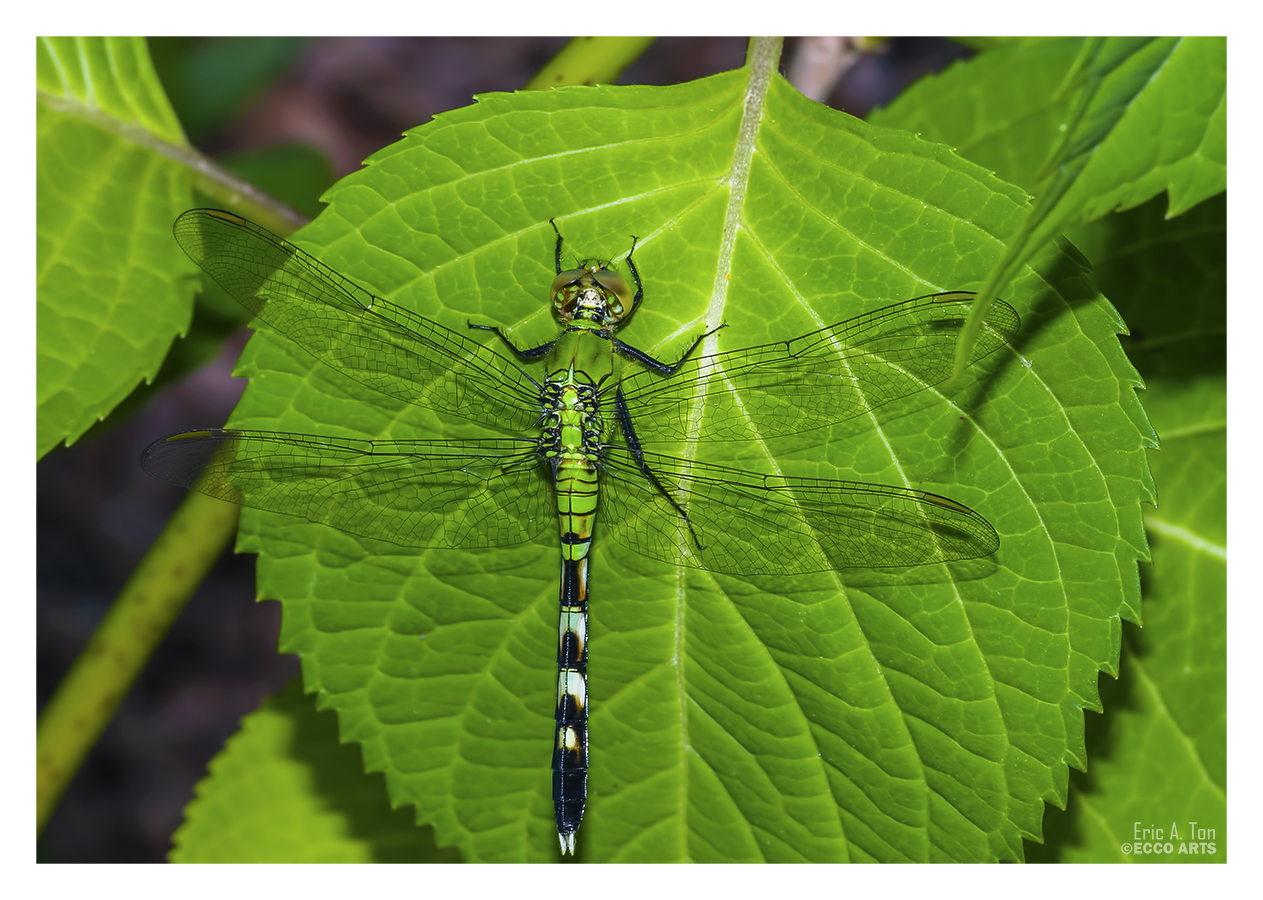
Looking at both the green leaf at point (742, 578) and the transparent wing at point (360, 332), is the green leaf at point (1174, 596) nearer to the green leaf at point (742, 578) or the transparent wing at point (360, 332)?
the green leaf at point (742, 578)

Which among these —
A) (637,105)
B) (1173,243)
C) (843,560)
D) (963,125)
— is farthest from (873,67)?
(843,560)

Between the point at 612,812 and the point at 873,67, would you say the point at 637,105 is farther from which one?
the point at 873,67

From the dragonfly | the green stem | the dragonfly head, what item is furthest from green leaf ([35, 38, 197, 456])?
the dragonfly head

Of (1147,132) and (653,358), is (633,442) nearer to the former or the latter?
(653,358)

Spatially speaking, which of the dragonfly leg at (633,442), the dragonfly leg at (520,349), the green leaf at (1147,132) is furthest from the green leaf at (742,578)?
the green leaf at (1147,132)

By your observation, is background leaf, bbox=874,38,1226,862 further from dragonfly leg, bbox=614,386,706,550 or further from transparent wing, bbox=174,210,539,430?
transparent wing, bbox=174,210,539,430
